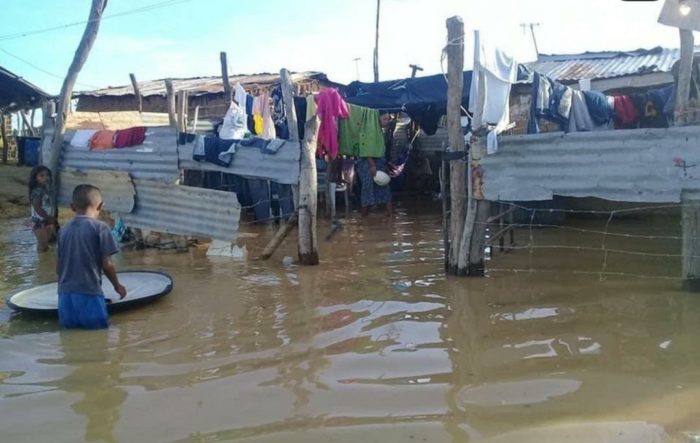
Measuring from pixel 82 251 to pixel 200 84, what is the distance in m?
15.5

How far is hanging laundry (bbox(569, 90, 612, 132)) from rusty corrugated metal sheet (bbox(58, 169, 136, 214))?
6.73 meters

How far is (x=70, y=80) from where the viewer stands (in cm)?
1152

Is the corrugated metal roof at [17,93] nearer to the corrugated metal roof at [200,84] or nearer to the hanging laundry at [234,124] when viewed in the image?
the corrugated metal roof at [200,84]

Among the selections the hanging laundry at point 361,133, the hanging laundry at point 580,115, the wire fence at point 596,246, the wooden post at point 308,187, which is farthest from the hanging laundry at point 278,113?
the hanging laundry at point 580,115

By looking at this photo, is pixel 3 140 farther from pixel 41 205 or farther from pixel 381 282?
pixel 381 282

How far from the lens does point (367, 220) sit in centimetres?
1344

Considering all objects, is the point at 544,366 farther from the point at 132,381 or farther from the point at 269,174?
the point at 269,174

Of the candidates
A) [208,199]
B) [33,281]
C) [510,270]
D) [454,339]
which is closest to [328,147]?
[208,199]

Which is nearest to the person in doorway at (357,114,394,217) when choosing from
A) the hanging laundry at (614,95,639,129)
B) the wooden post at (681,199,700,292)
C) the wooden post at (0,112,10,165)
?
the hanging laundry at (614,95,639,129)

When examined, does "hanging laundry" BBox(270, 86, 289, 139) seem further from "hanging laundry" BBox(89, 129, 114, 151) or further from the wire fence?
the wire fence

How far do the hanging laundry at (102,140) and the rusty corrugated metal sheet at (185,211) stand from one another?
1.07 metres

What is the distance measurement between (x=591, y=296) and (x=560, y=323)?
99 cm

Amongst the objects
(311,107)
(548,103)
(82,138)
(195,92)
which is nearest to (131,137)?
(82,138)

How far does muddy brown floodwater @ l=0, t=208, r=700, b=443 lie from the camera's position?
11.9 ft
